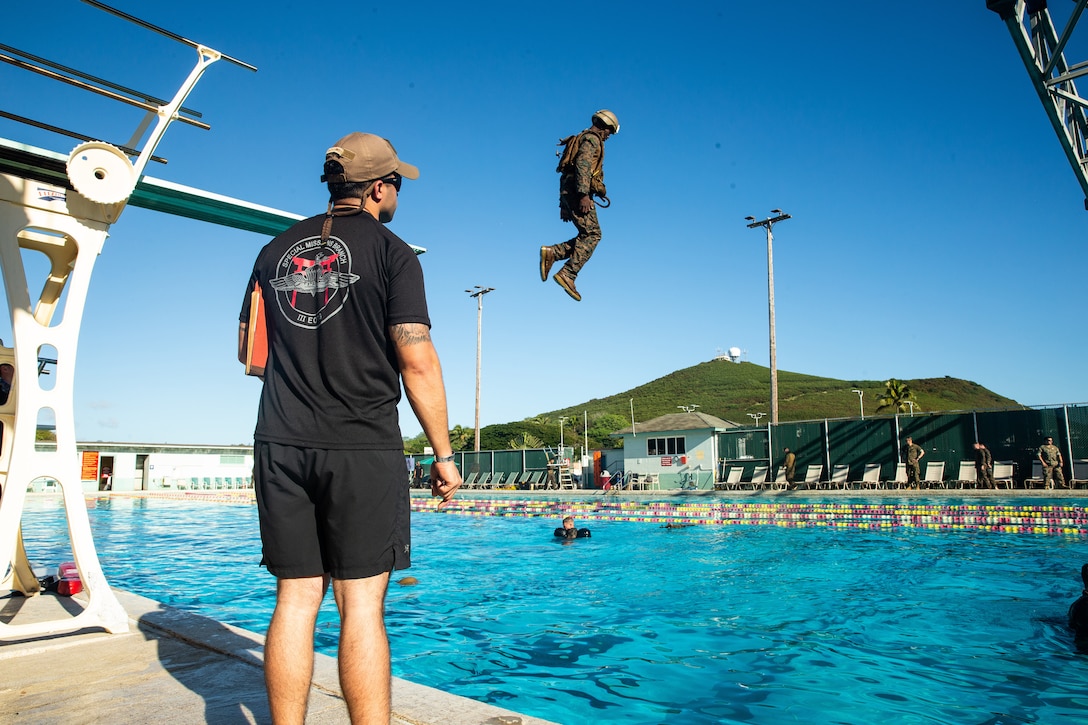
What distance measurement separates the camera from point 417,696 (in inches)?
102

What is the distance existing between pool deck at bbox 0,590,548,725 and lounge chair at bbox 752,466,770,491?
2205 cm

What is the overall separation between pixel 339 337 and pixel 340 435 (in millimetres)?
278

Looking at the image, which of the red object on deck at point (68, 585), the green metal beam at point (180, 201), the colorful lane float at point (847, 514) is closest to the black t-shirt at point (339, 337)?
the green metal beam at point (180, 201)

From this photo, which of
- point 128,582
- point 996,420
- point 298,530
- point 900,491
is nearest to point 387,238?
point 298,530

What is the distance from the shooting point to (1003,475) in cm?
1925

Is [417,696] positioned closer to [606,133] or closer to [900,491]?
[606,133]

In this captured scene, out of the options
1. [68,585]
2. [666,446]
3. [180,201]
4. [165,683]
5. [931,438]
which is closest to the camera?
[165,683]

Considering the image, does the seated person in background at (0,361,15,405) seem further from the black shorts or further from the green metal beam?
the black shorts

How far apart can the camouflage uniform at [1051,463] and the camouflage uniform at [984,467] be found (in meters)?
1.42

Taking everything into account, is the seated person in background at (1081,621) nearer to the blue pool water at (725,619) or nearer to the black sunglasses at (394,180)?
the blue pool water at (725,619)

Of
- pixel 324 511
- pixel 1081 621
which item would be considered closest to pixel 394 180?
pixel 324 511

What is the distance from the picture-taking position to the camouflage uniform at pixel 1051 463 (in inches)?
683

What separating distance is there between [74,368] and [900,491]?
2009cm

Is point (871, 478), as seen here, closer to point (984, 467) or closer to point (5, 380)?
point (984, 467)
